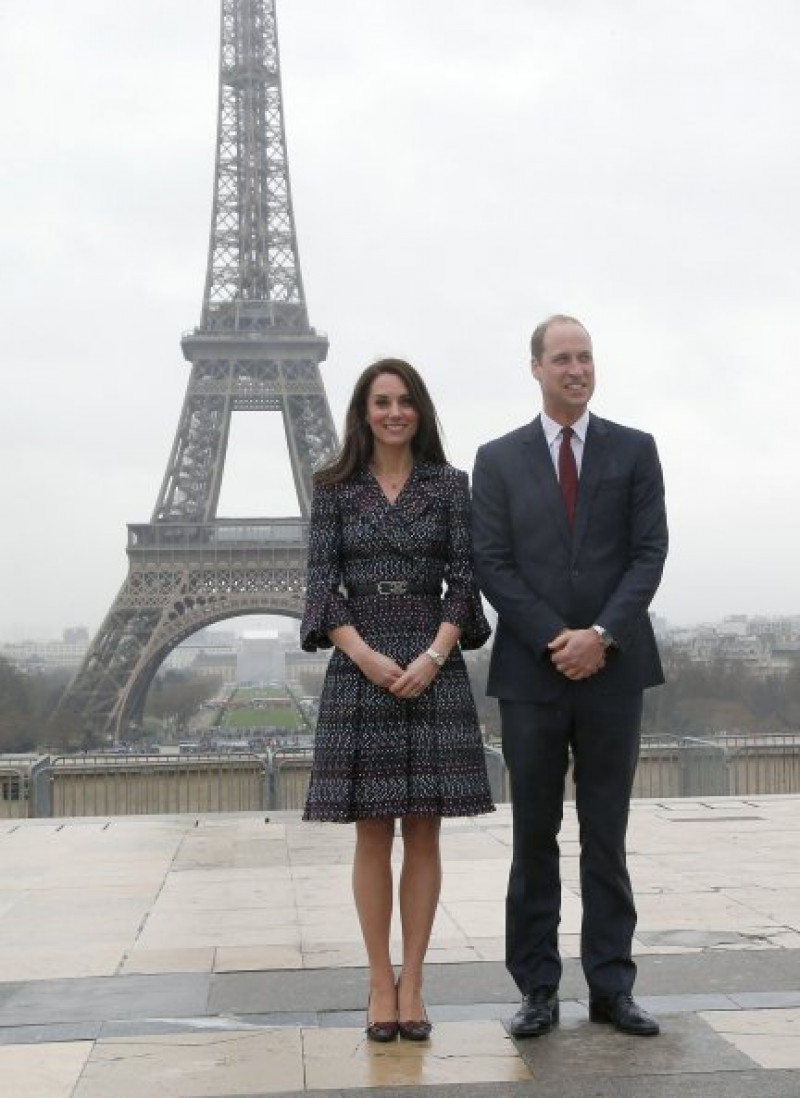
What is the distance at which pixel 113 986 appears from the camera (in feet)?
17.8

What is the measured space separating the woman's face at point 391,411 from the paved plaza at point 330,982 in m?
1.76

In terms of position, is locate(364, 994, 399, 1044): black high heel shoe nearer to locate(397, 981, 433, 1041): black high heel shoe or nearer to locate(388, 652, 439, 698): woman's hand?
locate(397, 981, 433, 1041): black high heel shoe

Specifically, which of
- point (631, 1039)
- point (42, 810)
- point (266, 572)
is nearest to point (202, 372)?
point (266, 572)

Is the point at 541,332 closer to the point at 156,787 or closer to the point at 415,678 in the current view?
the point at 415,678

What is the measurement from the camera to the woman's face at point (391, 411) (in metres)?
4.91

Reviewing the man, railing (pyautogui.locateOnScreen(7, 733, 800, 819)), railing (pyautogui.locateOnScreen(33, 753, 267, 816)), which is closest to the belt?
the man

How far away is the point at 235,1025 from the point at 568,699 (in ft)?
4.53

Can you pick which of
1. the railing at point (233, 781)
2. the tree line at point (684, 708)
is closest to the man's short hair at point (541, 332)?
the railing at point (233, 781)

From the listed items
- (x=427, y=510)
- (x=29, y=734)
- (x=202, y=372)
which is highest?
(x=202, y=372)

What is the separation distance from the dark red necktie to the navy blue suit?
0.03 metres

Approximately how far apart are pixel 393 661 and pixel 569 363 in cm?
106

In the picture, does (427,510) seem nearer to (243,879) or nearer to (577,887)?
(577,887)

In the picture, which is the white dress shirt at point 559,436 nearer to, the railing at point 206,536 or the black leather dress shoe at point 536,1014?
the black leather dress shoe at point 536,1014

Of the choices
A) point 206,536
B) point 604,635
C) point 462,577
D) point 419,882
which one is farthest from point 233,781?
point 206,536
